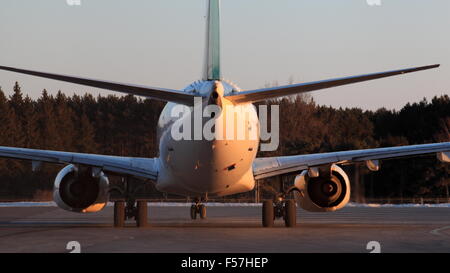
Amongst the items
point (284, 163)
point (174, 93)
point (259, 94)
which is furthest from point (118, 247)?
point (284, 163)

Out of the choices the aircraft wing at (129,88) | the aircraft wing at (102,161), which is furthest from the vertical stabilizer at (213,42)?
the aircraft wing at (102,161)

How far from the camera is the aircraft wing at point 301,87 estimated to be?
1490cm

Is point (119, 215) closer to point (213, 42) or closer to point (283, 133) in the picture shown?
point (213, 42)

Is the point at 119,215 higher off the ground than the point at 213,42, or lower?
lower

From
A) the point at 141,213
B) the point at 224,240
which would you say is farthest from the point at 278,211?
the point at 224,240

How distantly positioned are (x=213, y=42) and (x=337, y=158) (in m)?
5.85

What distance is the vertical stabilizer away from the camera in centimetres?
2066

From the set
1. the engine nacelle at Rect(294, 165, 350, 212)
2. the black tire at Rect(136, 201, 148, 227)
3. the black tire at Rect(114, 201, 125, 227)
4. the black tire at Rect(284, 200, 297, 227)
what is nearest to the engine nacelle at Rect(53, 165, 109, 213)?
the black tire at Rect(114, 201, 125, 227)

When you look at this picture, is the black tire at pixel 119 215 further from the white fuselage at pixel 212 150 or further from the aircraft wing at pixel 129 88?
the aircraft wing at pixel 129 88

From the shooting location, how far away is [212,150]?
1789cm

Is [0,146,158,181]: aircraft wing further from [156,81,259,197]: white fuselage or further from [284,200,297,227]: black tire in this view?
[284,200,297,227]: black tire

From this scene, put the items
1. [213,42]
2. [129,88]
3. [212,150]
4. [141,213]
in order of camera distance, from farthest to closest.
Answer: [141,213]
[213,42]
[212,150]
[129,88]

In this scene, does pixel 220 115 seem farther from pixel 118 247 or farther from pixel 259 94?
pixel 118 247
